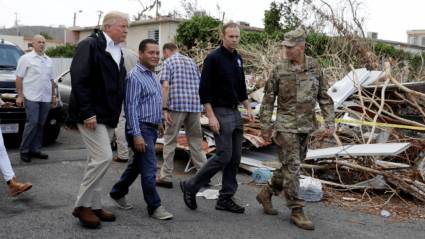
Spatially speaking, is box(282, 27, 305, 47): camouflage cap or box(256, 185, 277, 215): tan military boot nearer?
box(282, 27, 305, 47): camouflage cap

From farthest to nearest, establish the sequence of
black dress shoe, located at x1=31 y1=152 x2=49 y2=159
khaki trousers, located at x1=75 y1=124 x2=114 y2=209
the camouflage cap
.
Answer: black dress shoe, located at x1=31 y1=152 x2=49 y2=159 < the camouflage cap < khaki trousers, located at x1=75 y1=124 x2=114 y2=209

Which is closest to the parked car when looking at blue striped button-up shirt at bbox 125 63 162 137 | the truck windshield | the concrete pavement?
the truck windshield

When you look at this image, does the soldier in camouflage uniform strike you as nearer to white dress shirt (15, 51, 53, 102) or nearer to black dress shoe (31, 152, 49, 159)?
white dress shirt (15, 51, 53, 102)

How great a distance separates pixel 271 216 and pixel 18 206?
9.15ft

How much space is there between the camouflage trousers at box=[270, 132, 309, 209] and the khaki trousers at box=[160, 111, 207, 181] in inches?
65.0

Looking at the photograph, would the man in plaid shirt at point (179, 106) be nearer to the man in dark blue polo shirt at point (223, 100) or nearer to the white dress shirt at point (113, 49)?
the man in dark blue polo shirt at point (223, 100)

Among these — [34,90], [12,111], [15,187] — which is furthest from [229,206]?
[12,111]

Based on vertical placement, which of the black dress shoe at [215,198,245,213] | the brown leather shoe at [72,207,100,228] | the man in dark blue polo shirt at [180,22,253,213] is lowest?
the black dress shoe at [215,198,245,213]

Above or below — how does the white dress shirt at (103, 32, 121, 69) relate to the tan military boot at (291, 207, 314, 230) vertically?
above

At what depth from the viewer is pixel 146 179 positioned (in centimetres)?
525

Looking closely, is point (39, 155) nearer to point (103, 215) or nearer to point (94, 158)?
point (103, 215)

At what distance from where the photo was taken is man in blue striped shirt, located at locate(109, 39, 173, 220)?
5145 mm

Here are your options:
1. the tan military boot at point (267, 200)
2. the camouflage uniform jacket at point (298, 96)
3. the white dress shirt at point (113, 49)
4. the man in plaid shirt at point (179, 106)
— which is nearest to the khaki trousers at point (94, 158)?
the white dress shirt at point (113, 49)

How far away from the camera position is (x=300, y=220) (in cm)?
543
